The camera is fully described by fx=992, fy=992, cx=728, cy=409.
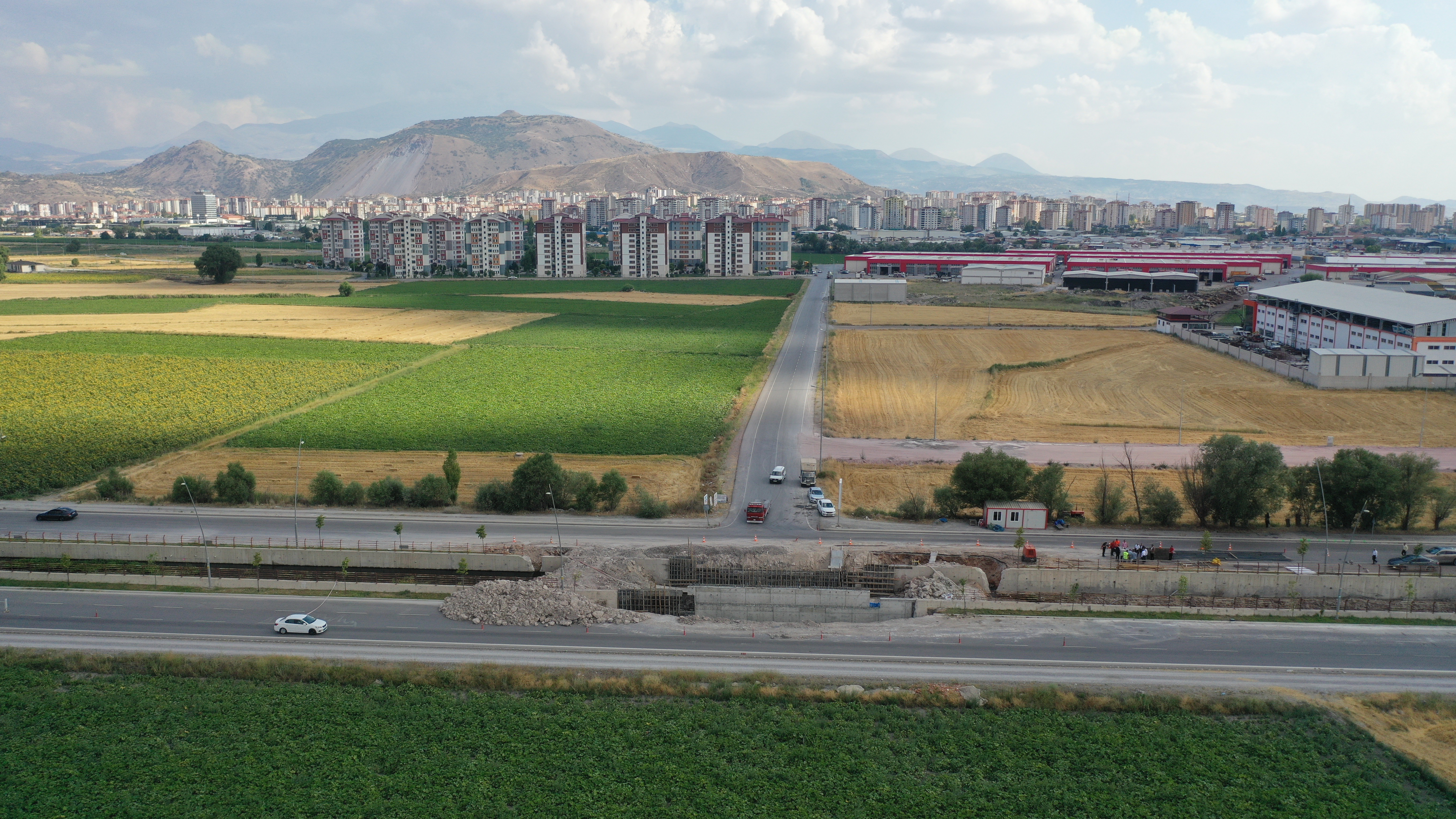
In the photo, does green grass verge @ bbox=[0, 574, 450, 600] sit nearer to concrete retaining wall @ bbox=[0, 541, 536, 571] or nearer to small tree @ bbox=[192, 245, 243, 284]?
concrete retaining wall @ bbox=[0, 541, 536, 571]

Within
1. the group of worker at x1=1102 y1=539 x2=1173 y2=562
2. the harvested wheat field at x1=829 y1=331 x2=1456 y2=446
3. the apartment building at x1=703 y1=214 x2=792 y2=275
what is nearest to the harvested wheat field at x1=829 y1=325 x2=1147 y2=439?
the harvested wheat field at x1=829 y1=331 x2=1456 y2=446

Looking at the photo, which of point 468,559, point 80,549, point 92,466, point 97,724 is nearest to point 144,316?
point 92,466

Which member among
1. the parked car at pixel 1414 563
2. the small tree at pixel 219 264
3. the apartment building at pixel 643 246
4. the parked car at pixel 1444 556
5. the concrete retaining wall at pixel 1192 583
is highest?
the apartment building at pixel 643 246

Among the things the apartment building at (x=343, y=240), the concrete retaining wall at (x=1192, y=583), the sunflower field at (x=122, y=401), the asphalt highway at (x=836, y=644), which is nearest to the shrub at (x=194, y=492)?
the sunflower field at (x=122, y=401)

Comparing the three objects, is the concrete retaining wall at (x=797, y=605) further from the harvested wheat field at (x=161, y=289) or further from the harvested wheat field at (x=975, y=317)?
the harvested wheat field at (x=161, y=289)

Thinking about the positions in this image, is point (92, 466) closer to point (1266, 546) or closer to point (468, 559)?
point (468, 559)
